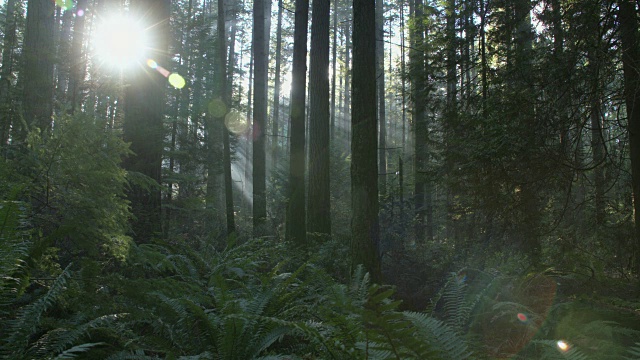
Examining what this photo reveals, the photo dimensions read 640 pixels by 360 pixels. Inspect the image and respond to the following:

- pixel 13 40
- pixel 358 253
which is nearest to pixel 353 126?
pixel 358 253

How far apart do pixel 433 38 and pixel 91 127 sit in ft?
32.1

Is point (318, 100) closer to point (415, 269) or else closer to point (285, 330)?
point (415, 269)

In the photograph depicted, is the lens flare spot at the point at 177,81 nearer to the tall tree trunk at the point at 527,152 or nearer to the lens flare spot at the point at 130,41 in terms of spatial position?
the lens flare spot at the point at 130,41

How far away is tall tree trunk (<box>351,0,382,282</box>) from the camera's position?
20.1 ft

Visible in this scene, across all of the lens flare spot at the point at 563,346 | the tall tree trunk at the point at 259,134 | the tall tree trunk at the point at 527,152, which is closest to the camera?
the lens flare spot at the point at 563,346

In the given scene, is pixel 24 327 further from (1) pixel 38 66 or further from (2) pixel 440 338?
(1) pixel 38 66

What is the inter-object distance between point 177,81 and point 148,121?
1492 centimetres

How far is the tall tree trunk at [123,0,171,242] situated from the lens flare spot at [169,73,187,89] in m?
13.7

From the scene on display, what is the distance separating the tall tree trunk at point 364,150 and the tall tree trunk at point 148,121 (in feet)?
11.2

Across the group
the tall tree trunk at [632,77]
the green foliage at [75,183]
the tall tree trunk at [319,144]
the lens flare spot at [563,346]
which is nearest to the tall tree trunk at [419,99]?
the tall tree trunk at [319,144]

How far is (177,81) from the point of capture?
21500 millimetres

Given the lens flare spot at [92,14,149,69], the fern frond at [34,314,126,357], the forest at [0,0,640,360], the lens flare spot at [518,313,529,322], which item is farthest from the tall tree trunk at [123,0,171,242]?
the lens flare spot at [518,313,529,322]

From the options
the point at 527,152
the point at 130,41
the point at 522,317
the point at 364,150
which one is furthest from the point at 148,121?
the point at 522,317

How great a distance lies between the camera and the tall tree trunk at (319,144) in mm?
9961
